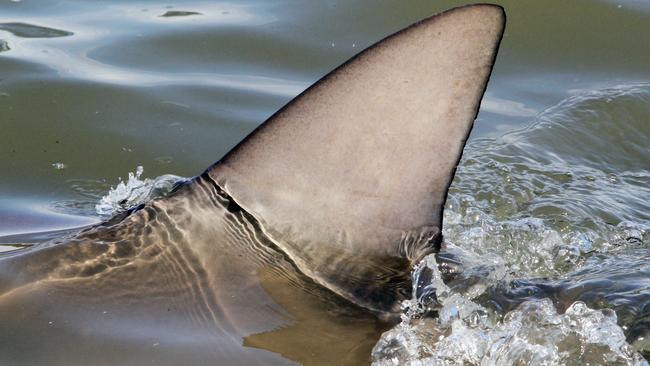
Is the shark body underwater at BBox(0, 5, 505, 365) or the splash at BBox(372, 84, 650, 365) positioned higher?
the shark body underwater at BBox(0, 5, 505, 365)

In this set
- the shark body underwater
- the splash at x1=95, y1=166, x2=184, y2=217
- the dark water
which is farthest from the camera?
the splash at x1=95, y1=166, x2=184, y2=217

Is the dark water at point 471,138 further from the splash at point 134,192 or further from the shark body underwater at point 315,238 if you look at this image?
the shark body underwater at point 315,238

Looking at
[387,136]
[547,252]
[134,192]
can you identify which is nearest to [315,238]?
[387,136]

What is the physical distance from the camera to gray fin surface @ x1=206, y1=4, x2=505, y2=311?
7.07 feet

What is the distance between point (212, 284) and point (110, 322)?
24 cm

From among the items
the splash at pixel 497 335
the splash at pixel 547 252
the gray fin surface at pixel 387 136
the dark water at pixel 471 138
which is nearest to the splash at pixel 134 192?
the dark water at pixel 471 138

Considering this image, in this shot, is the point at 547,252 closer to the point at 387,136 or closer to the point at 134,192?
the point at 387,136

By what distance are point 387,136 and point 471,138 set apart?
2182 millimetres

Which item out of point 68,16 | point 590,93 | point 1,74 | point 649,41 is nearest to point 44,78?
point 1,74

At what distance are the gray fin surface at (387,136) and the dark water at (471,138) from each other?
235 millimetres

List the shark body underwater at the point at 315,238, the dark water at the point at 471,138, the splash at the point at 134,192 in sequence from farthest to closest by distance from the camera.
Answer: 1. the splash at the point at 134,192
2. the dark water at the point at 471,138
3. the shark body underwater at the point at 315,238

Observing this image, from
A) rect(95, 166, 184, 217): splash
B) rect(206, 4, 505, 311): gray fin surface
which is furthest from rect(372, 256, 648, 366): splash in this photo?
rect(95, 166, 184, 217): splash

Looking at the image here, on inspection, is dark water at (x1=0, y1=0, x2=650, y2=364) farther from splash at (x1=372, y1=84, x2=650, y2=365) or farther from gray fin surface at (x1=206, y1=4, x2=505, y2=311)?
gray fin surface at (x1=206, y1=4, x2=505, y2=311)

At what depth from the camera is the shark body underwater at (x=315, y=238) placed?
2.10m
